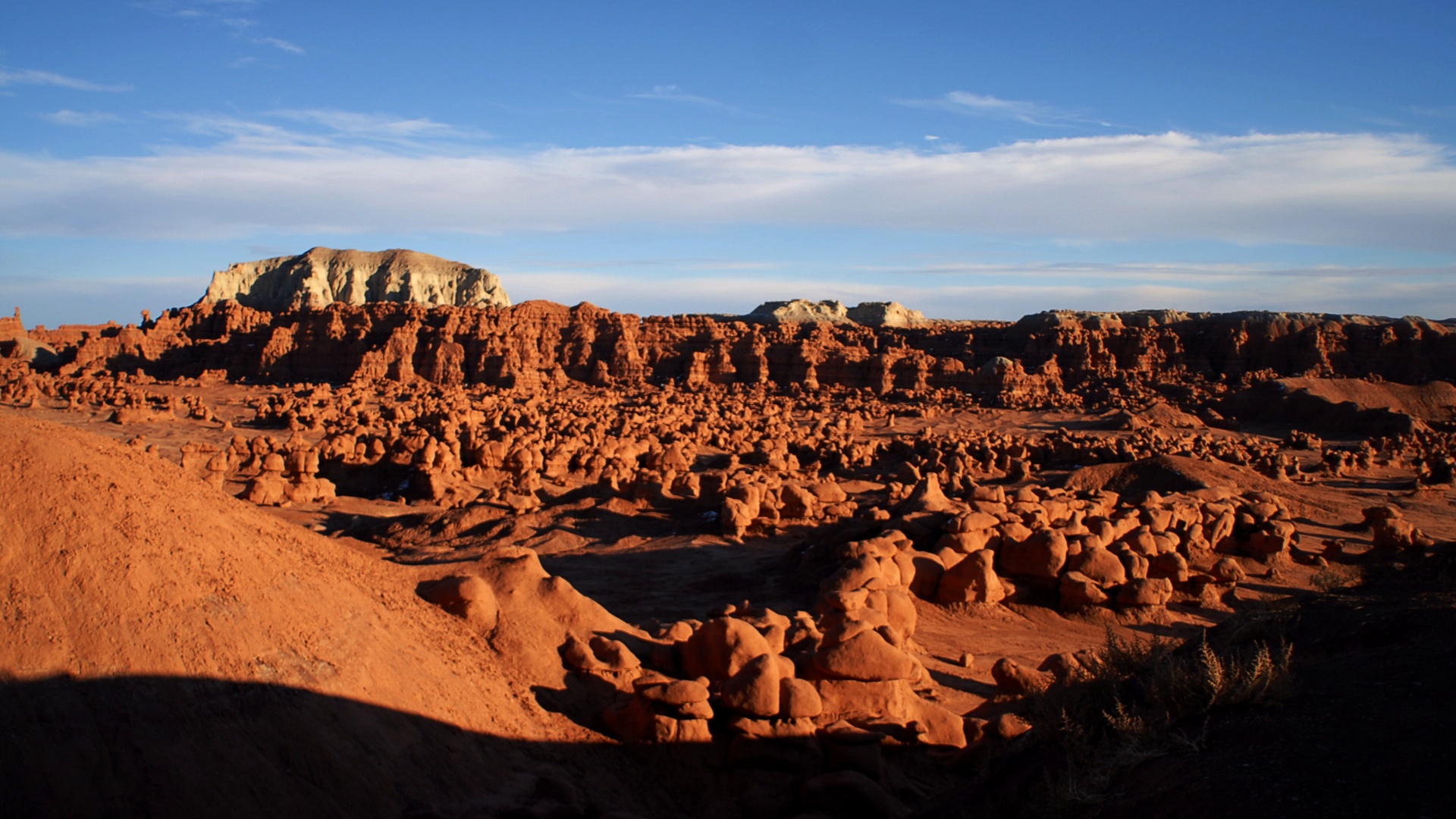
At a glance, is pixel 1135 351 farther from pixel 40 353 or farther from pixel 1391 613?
pixel 40 353

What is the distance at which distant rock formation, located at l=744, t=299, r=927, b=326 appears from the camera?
206ft

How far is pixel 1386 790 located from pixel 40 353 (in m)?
58.1

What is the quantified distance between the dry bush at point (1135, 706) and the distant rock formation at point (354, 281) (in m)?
67.6

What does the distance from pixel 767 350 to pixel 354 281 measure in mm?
42499

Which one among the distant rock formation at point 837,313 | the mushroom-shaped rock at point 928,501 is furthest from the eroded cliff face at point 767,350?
the mushroom-shaped rock at point 928,501

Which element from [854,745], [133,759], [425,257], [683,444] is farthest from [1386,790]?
[425,257]

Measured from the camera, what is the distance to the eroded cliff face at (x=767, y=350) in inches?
1619

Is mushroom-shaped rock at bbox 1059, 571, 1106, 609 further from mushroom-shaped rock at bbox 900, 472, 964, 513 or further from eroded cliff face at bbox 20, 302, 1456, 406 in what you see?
eroded cliff face at bbox 20, 302, 1456, 406

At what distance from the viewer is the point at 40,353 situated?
47375 millimetres

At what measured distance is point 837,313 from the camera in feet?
215

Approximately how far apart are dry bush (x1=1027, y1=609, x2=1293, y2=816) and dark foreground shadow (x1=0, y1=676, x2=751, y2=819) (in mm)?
2021

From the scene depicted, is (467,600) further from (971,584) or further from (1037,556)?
(1037,556)

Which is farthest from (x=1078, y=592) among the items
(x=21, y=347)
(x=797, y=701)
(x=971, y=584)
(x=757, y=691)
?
(x=21, y=347)

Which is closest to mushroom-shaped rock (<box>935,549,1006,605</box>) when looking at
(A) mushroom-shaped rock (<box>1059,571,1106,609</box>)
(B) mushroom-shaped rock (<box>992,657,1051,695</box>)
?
(A) mushroom-shaped rock (<box>1059,571,1106,609</box>)
